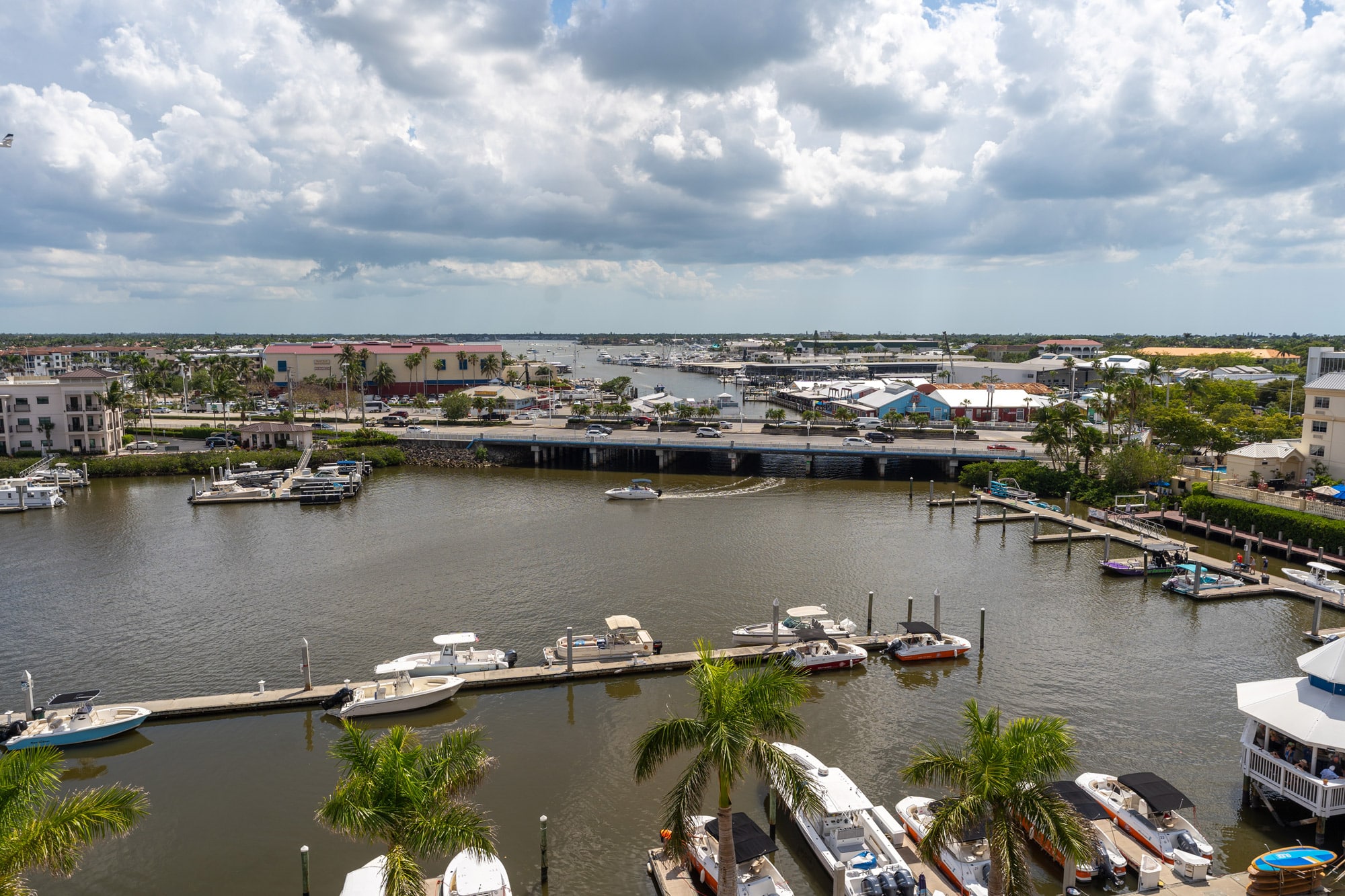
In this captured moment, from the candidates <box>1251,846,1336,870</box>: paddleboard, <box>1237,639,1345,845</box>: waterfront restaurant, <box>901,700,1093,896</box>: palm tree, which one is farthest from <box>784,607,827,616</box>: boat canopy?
<box>901,700,1093,896</box>: palm tree

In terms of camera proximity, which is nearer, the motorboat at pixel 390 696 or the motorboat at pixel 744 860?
the motorboat at pixel 744 860

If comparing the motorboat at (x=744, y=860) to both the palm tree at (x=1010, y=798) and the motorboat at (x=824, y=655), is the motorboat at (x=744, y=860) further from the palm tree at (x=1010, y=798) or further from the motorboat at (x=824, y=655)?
the motorboat at (x=824, y=655)

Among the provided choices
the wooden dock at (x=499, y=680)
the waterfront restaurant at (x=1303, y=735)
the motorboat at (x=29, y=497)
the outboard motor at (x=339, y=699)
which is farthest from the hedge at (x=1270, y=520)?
the motorboat at (x=29, y=497)

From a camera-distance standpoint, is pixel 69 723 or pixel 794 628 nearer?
pixel 69 723

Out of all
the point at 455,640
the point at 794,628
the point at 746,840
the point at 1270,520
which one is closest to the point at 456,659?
the point at 455,640

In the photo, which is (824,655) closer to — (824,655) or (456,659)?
(824,655)

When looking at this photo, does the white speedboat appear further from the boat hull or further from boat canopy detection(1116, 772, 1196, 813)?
the boat hull
